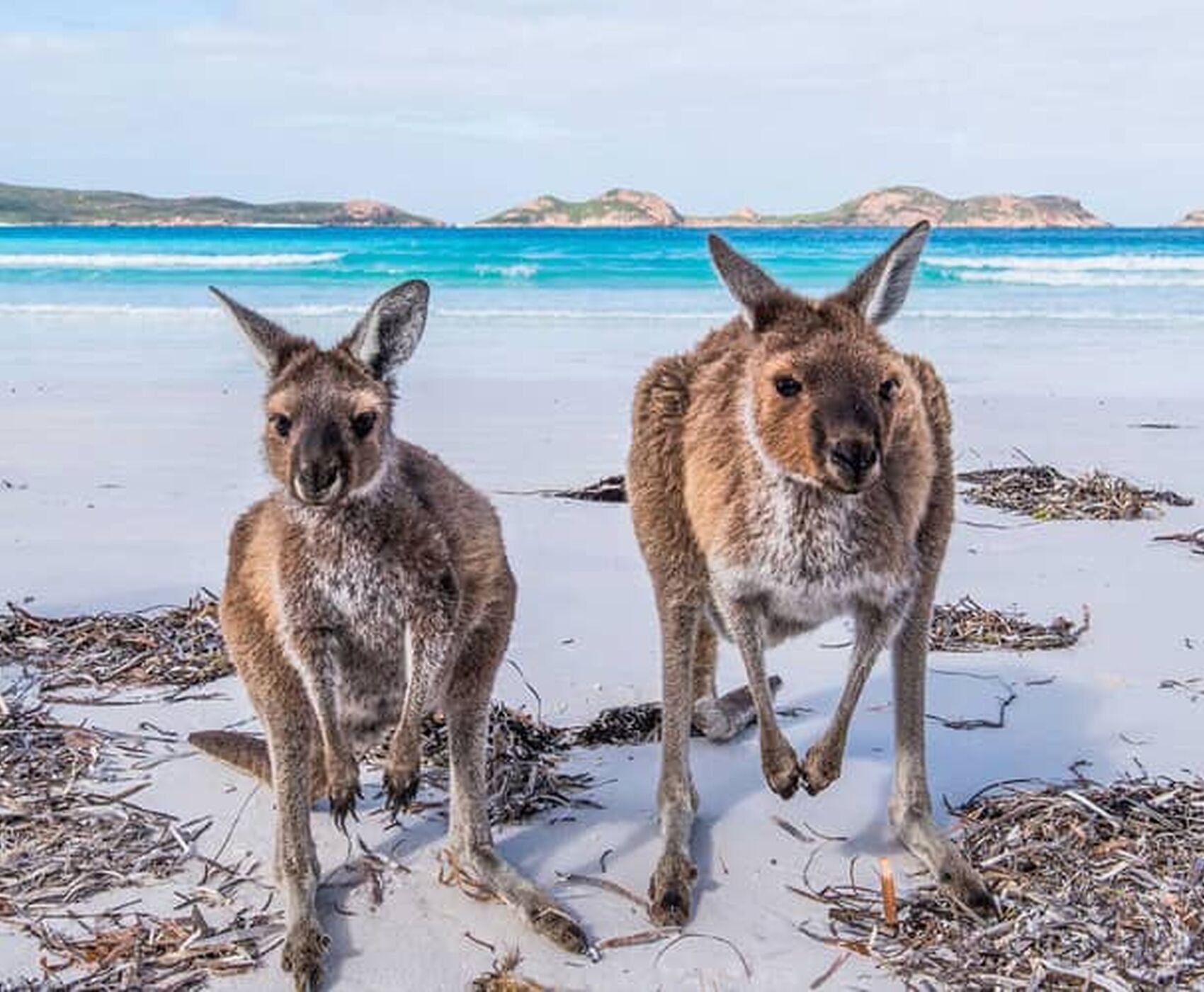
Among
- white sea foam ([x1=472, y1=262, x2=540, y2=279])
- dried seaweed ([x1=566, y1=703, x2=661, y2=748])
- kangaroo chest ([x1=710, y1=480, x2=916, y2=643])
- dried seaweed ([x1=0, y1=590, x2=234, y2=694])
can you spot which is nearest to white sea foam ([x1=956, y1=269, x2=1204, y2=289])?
white sea foam ([x1=472, y1=262, x2=540, y2=279])

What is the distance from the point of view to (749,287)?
2.75 meters

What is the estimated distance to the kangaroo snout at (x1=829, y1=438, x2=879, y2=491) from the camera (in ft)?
7.82

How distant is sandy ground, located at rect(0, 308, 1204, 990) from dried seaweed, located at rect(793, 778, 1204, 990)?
0.32 ft

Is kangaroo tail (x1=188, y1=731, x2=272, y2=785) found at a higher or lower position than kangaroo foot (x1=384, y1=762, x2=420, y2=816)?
lower

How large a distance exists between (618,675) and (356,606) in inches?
58.0

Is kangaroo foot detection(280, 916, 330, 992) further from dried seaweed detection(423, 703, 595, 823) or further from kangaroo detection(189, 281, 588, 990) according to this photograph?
dried seaweed detection(423, 703, 595, 823)

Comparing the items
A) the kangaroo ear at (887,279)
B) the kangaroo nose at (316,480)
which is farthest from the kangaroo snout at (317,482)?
the kangaroo ear at (887,279)

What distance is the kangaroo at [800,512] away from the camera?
255 centimetres

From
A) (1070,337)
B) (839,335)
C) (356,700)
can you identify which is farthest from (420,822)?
(1070,337)

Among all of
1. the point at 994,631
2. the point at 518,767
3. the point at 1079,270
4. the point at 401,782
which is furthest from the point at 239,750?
the point at 1079,270

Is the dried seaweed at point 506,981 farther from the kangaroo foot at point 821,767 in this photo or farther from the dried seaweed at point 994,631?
the dried seaweed at point 994,631

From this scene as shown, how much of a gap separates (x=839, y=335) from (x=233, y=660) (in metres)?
1.37

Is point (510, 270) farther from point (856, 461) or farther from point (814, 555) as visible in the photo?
point (856, 461)

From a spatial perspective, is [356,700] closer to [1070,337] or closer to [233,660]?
[233,660]
